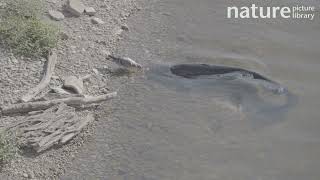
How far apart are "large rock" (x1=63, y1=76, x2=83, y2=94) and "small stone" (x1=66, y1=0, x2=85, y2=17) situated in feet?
7.31

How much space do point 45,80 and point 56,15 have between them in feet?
7.31

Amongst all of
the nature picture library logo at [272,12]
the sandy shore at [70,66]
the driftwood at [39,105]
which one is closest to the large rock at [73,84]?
the sandy shore at [70,66]

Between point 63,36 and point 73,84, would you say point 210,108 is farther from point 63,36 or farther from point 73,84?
point 63,36

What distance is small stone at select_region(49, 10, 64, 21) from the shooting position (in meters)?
10.7

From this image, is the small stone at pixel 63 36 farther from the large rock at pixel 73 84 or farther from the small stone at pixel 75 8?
the large rock at pixel 73 84

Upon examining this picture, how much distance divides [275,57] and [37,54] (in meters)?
4.61

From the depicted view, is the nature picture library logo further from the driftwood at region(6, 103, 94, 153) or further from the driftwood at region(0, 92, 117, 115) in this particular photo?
the driftwood at region(6, 103, 94, 153)

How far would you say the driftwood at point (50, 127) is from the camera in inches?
303

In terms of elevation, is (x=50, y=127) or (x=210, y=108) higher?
(x=50, y=127)

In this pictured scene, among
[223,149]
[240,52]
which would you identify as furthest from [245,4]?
[223,149]

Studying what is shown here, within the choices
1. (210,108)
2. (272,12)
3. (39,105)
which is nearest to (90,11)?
(39,105)

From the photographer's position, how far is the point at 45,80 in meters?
8.95

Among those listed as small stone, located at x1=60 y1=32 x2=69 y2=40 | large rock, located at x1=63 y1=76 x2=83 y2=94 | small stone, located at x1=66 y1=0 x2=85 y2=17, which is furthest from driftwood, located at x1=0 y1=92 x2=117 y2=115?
small stone, located at x1=66 y1=0 x2=85 y2=17

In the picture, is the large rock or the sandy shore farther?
the large rock
